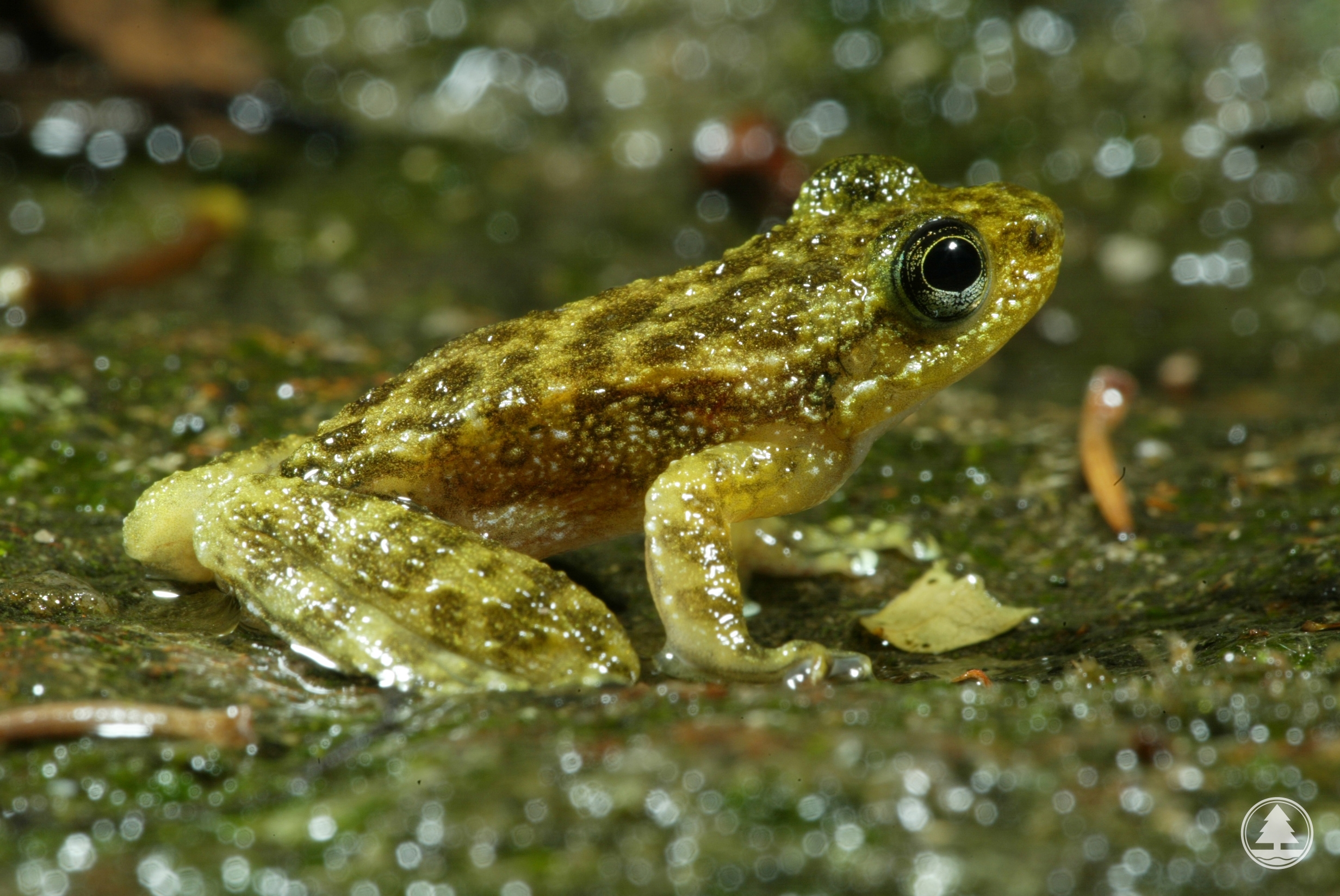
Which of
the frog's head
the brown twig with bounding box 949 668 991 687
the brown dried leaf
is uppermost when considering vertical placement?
the brown dried leaf

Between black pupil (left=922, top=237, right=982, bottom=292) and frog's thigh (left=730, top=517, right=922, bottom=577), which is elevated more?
black pupil (left=922, top=237, right=982, bottom=292)

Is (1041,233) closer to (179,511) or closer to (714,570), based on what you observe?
(714,570)

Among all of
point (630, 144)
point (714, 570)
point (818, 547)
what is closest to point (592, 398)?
point (714, 570)

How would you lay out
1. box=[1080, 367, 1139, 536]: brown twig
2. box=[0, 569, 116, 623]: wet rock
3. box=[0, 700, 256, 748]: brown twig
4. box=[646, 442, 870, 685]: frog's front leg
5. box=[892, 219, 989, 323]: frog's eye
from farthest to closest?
box=[1080, 367, 1139, 536]: brown twig → box=[892, 219, 989, 323]: frog's eye → box=[0, 569, 116, 623]: wet rock → box=[646, 442, 870, 685]: frog's front leg → box=[0, 700, 256, 748]: brown twig

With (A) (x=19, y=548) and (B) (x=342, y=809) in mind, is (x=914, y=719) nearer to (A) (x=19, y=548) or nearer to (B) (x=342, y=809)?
(B) (x=342, y=809)

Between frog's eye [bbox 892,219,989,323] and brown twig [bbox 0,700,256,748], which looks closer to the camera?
brown twig [bbox 0,700,256,748]

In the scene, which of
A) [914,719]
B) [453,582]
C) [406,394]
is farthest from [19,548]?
[914,719]

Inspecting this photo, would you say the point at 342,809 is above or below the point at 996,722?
below

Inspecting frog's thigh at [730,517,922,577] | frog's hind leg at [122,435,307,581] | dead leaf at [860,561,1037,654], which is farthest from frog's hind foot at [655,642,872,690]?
frog's hind leg at [122,435,307,581]

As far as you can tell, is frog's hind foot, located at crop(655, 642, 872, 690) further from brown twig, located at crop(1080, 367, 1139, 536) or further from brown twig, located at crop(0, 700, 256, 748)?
brown twig, located at crop(1080, 367, 1139, 536)
